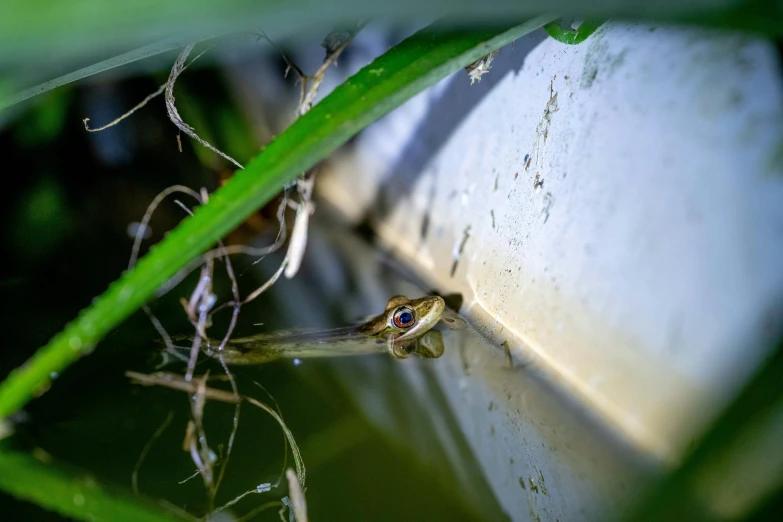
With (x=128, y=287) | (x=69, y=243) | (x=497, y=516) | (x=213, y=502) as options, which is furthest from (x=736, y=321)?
(x=69, y=243)

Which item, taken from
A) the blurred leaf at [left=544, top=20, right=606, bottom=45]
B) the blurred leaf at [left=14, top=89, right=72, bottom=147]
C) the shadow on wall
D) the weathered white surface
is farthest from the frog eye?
the blurred leaf at [left=14, top=89, right=72, bottom=147]

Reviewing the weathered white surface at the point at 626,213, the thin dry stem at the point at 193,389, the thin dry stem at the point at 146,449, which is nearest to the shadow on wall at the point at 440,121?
the weathered white surface at the point at 626,213

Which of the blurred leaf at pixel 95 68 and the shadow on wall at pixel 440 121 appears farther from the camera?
the shadow on wall at pixel 440 121

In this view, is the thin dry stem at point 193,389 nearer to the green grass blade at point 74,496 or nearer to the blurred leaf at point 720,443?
the green grass blade at point 74,496

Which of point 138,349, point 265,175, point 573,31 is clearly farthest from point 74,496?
point 573,31

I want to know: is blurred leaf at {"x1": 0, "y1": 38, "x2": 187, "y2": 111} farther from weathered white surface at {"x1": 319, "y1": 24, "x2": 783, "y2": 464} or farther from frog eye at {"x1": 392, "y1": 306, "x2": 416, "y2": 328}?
frog eye at {"x1": 392, "y1": 306, "x2": 416, "y2": 328}

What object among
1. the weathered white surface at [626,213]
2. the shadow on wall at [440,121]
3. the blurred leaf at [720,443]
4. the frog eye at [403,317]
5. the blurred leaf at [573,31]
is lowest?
the blurred leaf at [720,443]
